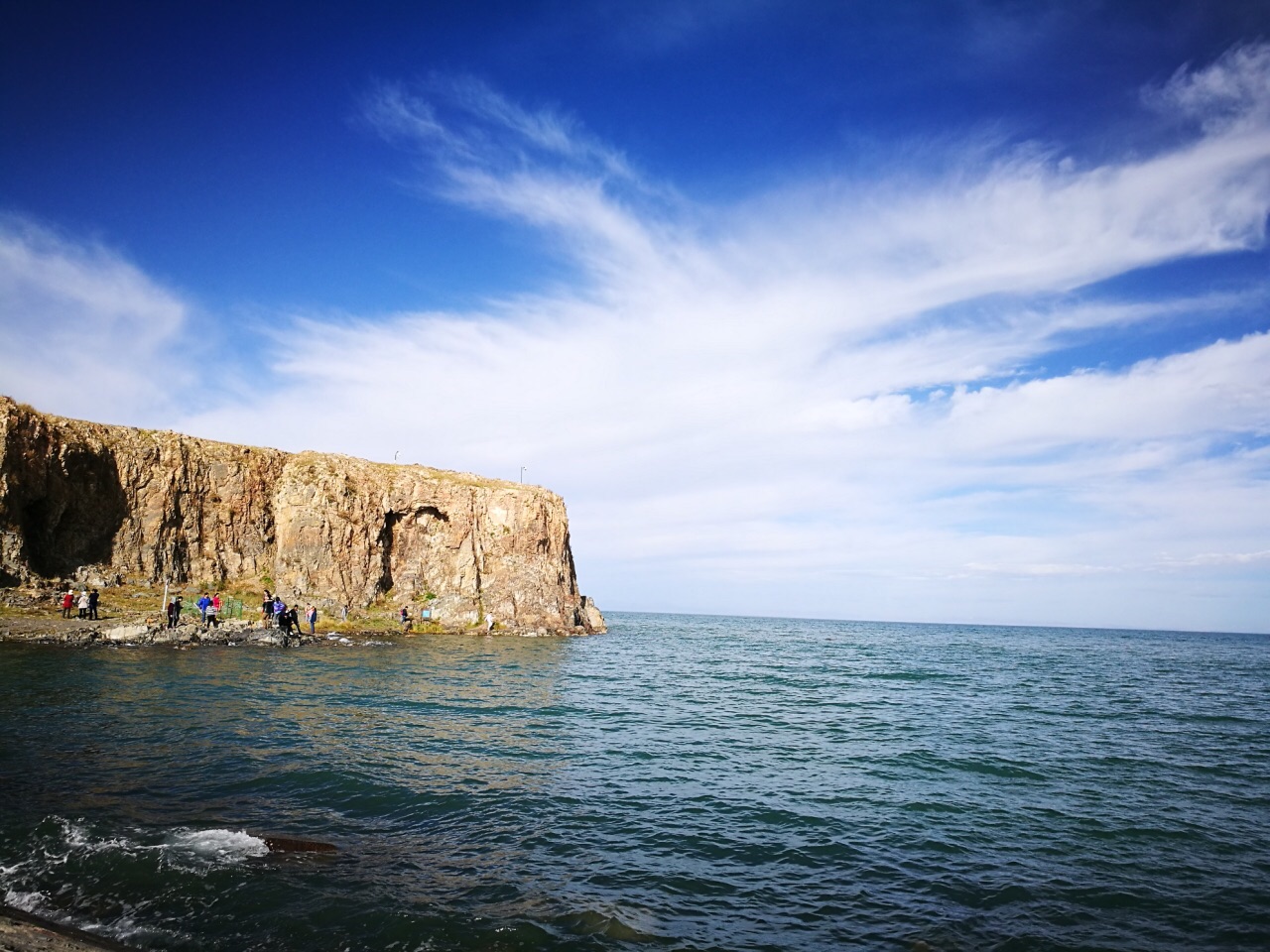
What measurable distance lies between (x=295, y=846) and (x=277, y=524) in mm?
70677

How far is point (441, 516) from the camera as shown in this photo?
82875mm

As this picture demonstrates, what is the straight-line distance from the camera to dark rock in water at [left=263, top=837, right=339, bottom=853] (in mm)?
12047

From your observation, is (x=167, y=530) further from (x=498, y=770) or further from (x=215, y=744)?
(x=498, y=770)

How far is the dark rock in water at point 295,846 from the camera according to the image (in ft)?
39.5

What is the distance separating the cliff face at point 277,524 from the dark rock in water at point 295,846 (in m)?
55.3

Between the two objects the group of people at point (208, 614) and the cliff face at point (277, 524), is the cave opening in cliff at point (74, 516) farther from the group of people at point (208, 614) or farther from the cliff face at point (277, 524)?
the group of people at point (208, 614)

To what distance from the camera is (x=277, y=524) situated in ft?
244

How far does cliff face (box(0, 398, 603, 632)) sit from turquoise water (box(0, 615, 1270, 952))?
118 ft

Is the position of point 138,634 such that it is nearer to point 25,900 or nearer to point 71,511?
point 71,511

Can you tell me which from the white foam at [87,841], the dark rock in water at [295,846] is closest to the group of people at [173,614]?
the white foam at [87,841]

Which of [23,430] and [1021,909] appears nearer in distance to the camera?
[1021,909]

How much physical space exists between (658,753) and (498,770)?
5416 millimetres

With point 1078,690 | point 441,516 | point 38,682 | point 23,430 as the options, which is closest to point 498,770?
point 38,682

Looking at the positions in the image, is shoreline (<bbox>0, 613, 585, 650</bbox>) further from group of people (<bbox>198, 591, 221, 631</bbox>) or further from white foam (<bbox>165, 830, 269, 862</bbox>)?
white foam (<bbox>165, 830, 269, 862</bbox>)
